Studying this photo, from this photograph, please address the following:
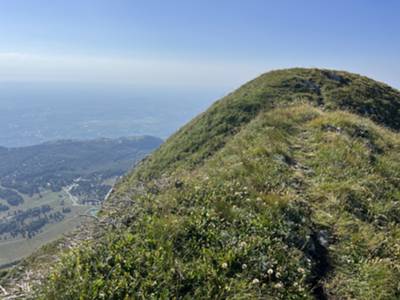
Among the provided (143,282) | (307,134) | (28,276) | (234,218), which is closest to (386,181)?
(307,134)

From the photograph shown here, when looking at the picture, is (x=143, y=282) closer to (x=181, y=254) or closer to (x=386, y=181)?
(x=181, y=254)

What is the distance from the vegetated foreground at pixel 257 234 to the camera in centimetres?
479

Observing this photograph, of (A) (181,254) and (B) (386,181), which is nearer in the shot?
(A) (181,254)

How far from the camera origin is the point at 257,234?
5980 millimetres

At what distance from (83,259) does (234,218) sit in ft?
8.94

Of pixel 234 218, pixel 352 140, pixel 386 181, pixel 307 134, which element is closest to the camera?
pixel 234 218

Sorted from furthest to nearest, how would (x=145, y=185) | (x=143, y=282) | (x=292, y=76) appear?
(x=292, y=76)
(x=145, y=185)
(x=143, y=282)

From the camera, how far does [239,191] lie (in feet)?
24.3

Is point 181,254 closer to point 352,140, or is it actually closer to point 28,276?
point 28,276

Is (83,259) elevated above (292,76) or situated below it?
below

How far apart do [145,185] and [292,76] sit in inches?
1138

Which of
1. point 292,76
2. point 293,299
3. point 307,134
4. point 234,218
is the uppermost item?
point 292,76

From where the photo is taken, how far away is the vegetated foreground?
4.79 meters

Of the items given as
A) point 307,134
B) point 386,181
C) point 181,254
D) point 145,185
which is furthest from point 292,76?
point 181,254
